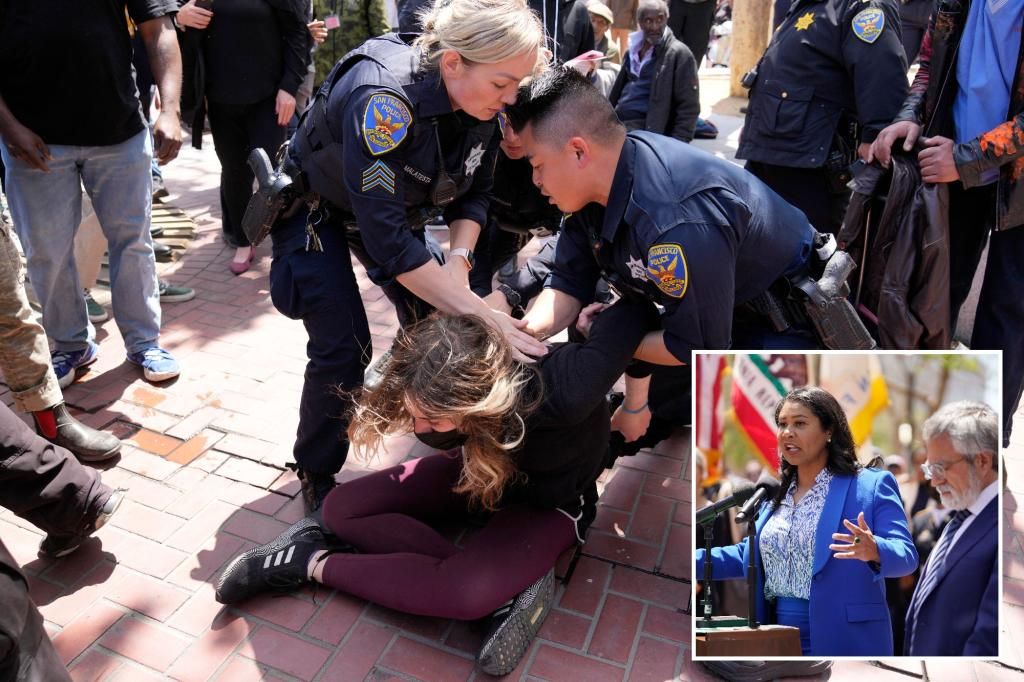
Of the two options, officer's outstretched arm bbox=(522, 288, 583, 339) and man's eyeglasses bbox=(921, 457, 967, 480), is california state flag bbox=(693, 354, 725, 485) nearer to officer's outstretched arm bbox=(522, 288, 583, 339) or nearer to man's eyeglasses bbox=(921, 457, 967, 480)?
man's eyeglasses bbox=(921, 457, 967, 480)

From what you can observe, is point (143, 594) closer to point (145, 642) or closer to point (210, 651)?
point (145, 642)

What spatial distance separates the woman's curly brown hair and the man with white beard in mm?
930

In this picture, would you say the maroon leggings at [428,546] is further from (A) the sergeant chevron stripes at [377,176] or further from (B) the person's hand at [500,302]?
(A) the sergeant chevron stripes at [377,176]

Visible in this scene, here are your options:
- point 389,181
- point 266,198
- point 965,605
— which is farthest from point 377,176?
point 965,605

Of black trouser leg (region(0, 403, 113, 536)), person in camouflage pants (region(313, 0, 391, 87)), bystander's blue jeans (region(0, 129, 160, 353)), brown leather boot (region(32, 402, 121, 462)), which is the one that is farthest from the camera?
person in camouflage pants (region(313, 0, 391, 87))

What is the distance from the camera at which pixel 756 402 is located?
5.00 ft

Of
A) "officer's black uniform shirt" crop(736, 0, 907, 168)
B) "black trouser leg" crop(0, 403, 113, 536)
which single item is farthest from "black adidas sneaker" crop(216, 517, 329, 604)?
"officer's black uniform shirt" crop(736, 0, 907, 168)

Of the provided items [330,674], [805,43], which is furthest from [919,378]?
[805,43]

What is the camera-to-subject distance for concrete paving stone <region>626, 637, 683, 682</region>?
205 cm

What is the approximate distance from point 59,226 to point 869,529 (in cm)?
303

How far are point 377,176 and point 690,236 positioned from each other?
0.85 m

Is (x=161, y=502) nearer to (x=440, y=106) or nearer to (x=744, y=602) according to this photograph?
(x=440, y=106)

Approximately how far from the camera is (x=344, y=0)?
4.76 m

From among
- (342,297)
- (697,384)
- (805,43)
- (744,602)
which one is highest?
(805,43)
